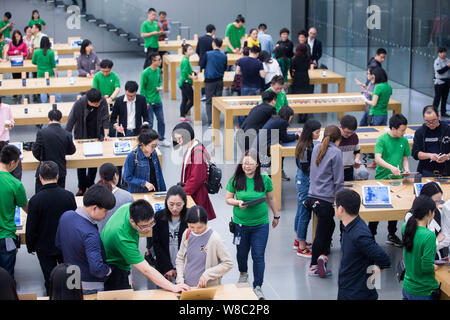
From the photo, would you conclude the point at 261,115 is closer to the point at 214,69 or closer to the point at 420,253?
the point at 214,69

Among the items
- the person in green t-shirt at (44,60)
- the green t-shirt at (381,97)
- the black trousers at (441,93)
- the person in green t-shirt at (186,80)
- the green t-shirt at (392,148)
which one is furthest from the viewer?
the person in green t-shirt at (44,60)

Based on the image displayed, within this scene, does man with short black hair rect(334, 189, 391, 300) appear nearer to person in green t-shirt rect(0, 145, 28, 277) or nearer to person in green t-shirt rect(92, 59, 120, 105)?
person in green t-shirt rect(0, 145, 28, 277)

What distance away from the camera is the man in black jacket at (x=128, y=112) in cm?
959

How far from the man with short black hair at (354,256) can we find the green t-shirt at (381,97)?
5.52 meters

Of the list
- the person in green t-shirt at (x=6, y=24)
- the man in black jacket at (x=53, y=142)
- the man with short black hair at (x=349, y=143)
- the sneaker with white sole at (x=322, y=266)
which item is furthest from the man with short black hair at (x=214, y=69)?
the person in green t-shirt at (x=6, y=24)

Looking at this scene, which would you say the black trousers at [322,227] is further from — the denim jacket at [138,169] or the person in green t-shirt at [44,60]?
the person in green t-shirt at [44,60]

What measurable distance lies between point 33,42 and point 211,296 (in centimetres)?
1260

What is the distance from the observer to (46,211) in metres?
6.07

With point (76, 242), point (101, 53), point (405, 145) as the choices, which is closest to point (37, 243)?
point (76, 242)

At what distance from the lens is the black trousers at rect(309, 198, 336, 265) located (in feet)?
23.1

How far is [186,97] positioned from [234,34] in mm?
4016

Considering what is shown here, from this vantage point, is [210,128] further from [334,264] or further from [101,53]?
[101,53]
